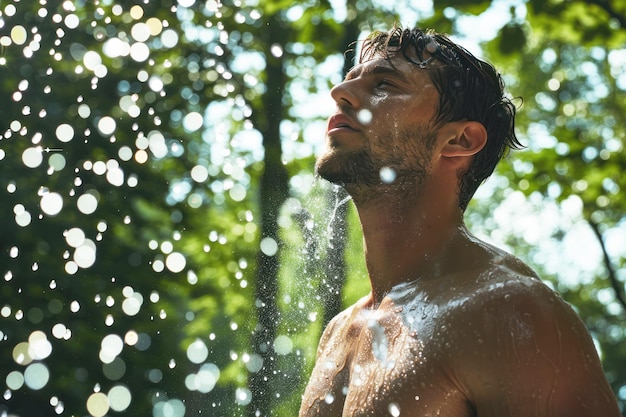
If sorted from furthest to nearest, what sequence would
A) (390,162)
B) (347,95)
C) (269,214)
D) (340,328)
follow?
(269,214), (340,328), (347,95), (390,162)

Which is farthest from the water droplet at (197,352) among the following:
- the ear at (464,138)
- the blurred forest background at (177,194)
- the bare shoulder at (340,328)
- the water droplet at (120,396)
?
the ear at (464,138)

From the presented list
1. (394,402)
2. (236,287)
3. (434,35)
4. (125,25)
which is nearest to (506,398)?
(394,402)

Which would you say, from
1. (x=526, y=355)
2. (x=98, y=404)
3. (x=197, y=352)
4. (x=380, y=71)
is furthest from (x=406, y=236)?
(x=197, y=352)

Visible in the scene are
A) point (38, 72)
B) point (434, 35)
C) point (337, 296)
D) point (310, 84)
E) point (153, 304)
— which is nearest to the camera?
point (434, 35)

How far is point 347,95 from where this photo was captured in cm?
259

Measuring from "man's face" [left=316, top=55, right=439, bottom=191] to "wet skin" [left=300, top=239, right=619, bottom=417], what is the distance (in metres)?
0.38

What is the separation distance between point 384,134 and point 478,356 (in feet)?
2.77

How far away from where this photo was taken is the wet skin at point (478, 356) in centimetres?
184

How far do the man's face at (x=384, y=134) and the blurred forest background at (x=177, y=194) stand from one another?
101cm

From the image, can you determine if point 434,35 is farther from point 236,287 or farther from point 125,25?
point 236,287

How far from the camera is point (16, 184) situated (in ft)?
19.7

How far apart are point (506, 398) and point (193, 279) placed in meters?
7.20

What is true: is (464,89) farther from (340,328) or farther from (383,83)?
(340,328)

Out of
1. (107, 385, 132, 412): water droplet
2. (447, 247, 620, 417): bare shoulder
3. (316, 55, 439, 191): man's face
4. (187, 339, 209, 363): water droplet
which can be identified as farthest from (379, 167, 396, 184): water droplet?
(187, 339, 209, 363): water droplet
